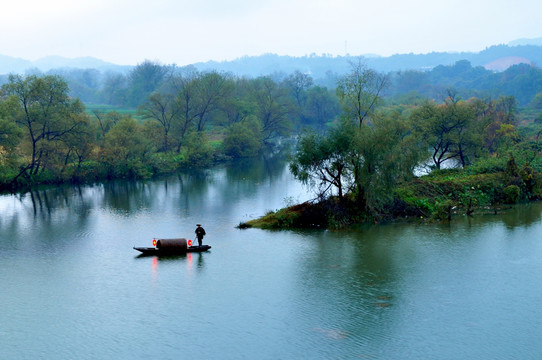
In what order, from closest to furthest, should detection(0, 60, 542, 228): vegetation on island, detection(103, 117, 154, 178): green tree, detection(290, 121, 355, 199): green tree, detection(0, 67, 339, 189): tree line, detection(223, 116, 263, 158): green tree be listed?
detection(290, 121, 355, 199): green tree, detection(0, 60, 542, 228): vegetation on island, detection(0, 67, 339, 189): tree line, detection(103, 117, 154, 178): green tree, detection(223, 116, 263, 158): green tree

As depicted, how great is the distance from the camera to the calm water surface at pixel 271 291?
22.0 meters

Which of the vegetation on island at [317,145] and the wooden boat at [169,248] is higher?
the vegetation on island at [317,145]

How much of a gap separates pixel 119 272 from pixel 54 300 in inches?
173

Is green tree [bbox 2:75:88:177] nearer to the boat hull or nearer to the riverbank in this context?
the riverbank

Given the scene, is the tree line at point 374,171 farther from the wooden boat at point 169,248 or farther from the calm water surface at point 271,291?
the wooden boat at point 169,248

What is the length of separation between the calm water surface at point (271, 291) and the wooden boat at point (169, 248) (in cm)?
68

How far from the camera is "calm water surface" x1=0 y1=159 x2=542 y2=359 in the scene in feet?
72.0

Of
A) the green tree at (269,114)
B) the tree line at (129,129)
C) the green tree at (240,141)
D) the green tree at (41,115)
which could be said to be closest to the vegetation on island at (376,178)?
the tree line at (129,129)

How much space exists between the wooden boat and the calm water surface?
0.68 m

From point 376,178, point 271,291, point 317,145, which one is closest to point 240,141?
point 317,145

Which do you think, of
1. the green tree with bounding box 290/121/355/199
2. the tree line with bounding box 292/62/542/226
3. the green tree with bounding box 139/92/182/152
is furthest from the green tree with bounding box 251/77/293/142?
the green tree with bounding box 290/121/355/199

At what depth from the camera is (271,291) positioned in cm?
2752

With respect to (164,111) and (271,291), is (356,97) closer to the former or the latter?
(271,291)

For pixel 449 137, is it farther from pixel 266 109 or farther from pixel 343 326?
pixel 266 109
